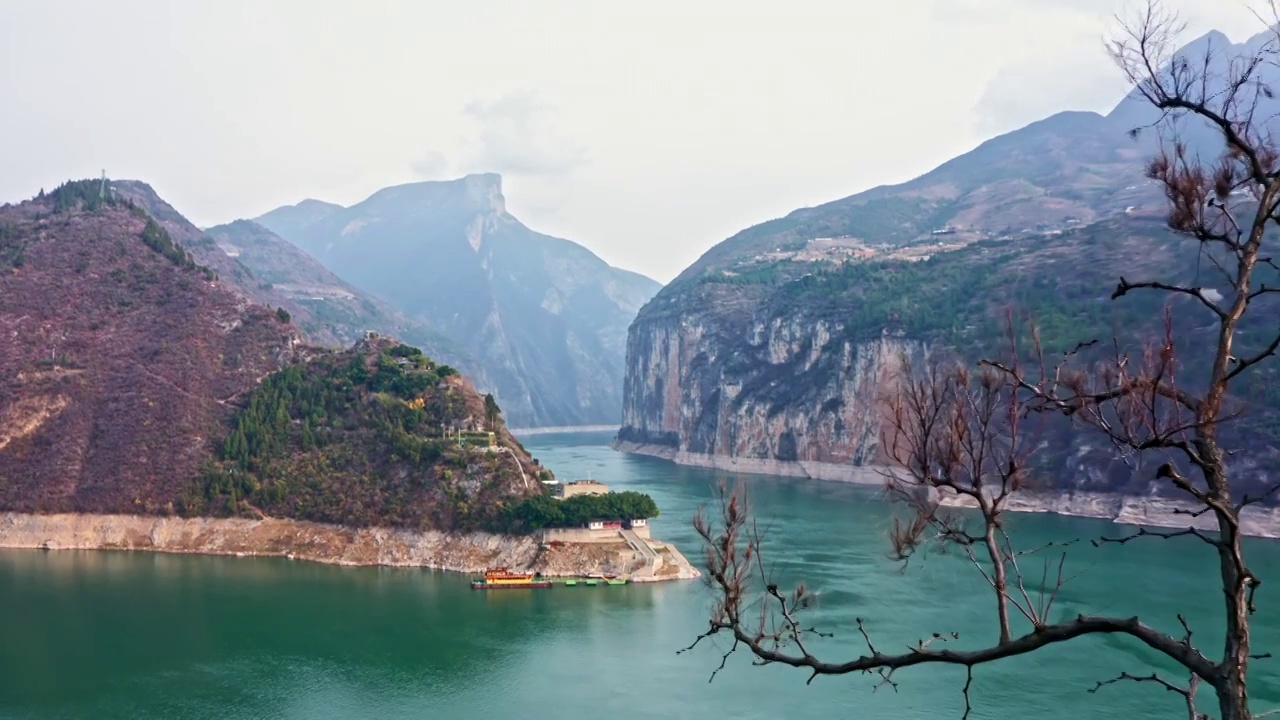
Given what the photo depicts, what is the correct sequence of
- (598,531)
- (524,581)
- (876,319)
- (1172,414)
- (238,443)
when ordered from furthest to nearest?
→ (876,319) < (238,443) < (598,531) < (524,581) < (1172,414)

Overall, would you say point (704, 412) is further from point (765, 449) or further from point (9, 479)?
Result: point (9, 479)

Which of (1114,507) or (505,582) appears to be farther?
(1114,507)

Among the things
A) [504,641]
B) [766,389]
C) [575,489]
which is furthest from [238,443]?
Result: [766,389]

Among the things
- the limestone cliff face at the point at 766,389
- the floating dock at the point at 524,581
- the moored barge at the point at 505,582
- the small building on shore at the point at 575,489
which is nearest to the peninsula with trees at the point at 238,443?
the floating dock at the point at 524,581

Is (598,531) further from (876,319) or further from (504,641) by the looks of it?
(876,319)

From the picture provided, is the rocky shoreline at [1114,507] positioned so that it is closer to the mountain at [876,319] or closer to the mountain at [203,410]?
the mountain at [876,319]

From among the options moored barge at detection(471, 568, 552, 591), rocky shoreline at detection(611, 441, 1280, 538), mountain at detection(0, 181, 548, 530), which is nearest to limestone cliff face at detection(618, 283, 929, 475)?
rocky shoreline at detection(611, 441, 1280, 538)

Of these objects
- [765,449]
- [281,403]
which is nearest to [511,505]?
[281,403]
